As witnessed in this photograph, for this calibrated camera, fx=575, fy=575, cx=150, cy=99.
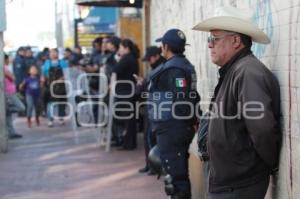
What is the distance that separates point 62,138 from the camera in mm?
12164

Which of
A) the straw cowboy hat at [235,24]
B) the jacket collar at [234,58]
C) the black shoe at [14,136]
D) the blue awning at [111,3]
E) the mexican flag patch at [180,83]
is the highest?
the blue awning at [111,3]


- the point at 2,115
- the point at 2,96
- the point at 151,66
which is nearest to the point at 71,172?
the point at 151,66

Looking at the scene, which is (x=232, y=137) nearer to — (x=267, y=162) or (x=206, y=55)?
(x=267, y=162)

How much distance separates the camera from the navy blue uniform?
5.59 meters

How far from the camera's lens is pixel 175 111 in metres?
5.61

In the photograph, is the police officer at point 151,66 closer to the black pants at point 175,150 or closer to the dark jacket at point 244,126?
the black pants at point 175,150

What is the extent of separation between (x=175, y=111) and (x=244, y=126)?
82.4 inches

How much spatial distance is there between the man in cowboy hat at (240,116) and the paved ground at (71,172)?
3.50 meters

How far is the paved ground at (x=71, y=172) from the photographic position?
7.24 meters

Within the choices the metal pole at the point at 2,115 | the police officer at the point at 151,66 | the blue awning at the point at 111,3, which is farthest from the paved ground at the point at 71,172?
the blue awning at the point at 111,3

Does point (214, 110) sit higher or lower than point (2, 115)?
higher

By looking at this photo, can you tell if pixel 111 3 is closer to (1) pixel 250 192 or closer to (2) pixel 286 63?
(2) pixel 286 63

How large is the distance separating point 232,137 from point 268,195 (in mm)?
818

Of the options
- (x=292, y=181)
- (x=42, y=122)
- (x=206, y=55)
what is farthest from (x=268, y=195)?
(x=42, y=122)
